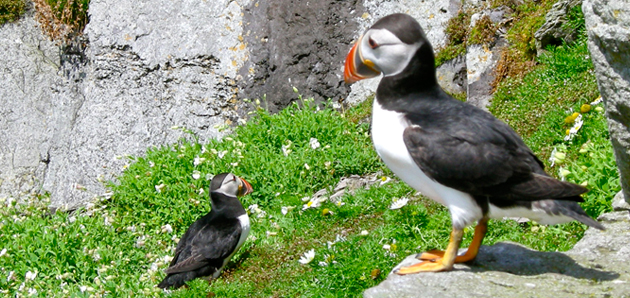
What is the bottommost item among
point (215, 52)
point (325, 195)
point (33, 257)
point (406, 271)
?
point (33, 257)

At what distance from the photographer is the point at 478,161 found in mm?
3619

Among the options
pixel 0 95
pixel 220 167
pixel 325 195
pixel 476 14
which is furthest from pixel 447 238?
pixel 0 95

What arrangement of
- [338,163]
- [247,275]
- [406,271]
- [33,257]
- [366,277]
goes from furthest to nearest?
1. [338,163]
2. [33,257]
3. [247,275]
4. [366,277]
5. [406,271]

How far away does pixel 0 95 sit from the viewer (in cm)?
1094

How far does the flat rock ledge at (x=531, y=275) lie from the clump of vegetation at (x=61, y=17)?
809 cm

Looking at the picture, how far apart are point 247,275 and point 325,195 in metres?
1.48

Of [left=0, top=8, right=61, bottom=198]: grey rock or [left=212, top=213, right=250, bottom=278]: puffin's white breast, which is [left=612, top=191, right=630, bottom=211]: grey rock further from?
[left=0, top=8, right=61, bottom=198]: grey rock

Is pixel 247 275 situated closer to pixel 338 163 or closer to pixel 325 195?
pixel 325 195

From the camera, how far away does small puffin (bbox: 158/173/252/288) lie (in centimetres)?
626

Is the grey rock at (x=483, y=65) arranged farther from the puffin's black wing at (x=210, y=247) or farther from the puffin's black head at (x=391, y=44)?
the puffin's black head at (x=391, y=44)

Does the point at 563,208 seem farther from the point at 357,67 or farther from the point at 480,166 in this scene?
the point at 357,67

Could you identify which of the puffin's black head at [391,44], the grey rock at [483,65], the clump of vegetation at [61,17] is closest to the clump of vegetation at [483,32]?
the grey rock at [483,65]

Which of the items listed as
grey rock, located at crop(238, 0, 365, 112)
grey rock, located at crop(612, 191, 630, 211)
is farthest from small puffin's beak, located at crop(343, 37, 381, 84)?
grey rock, located at crop(238, 0, 365, 112)

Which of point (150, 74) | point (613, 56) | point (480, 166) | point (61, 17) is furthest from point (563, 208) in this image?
point (61, 17)
